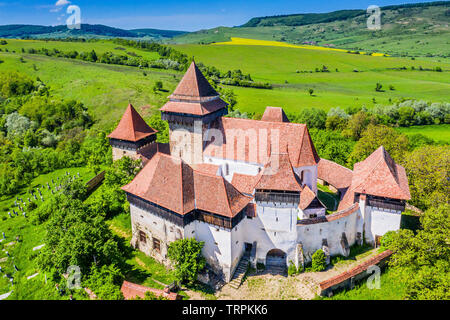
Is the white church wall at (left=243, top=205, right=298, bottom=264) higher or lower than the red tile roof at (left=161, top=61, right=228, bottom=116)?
lower

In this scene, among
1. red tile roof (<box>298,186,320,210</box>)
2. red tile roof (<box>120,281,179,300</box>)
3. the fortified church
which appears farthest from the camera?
red tile roof (<box>298,186,320,210</box>)

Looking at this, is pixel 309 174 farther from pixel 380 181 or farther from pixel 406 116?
pixel 406 116

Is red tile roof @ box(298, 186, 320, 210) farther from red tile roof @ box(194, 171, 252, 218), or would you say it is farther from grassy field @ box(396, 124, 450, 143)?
grassy field @ box(396, 124, 450, 143)

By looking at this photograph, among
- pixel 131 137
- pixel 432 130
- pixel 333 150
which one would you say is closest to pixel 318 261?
pixel 333 150

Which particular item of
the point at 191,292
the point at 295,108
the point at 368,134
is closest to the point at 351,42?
the point at 295,108

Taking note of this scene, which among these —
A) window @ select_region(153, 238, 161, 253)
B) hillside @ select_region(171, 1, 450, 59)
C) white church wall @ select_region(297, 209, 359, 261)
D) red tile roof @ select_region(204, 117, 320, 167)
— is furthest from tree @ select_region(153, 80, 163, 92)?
hillside @ select_region(171, 1, 450, 59)
